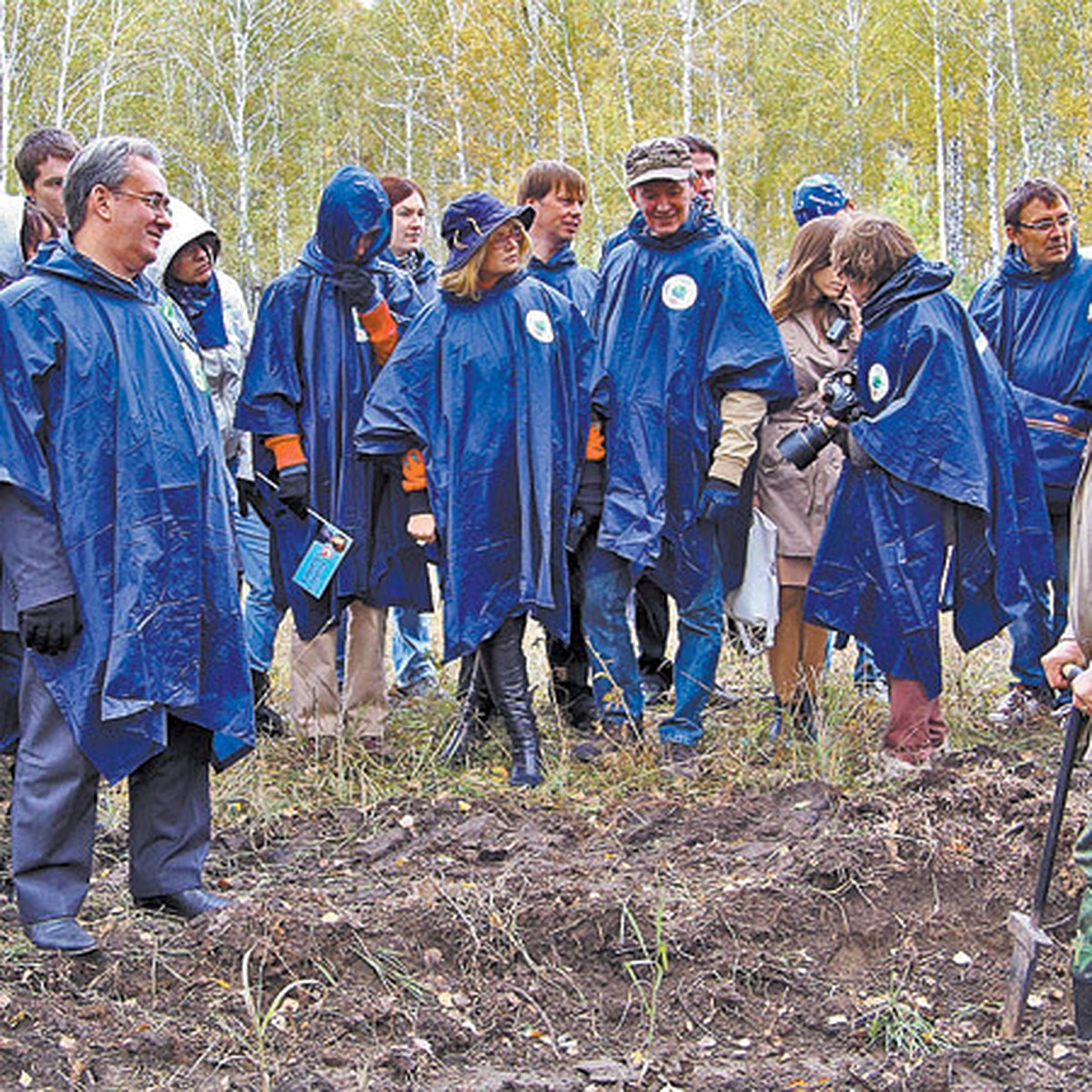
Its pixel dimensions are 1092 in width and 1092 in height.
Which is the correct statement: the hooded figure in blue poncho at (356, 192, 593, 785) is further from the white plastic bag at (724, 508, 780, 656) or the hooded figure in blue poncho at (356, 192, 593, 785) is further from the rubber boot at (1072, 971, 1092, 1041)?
the rubber boot at (1072, 971, 1092, 1041)

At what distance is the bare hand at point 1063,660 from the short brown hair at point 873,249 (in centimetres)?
198

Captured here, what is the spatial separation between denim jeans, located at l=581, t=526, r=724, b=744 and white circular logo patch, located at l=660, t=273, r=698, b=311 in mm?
828

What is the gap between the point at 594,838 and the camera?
4.64 metres

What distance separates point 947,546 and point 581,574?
4.56ft

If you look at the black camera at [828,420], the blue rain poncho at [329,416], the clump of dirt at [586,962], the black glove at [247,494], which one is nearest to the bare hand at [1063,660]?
the clump of dirt at [586,962]

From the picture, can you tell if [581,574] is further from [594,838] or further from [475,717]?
[594,838]

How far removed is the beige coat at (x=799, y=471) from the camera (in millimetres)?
5586

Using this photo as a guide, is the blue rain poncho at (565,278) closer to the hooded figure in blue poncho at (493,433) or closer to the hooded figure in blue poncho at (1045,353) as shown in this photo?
the hooded figure in blue poncho at (493,433)

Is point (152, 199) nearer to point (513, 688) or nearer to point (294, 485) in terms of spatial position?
point (294, 485)

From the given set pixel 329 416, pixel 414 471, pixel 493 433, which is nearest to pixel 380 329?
pixel 329 416

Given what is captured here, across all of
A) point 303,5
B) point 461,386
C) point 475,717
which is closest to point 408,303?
point 461,386

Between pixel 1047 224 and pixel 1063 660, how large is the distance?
3.07m

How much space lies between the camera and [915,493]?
4.95 meters

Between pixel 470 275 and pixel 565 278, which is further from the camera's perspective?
pixel 565 278
